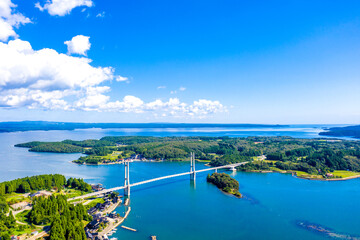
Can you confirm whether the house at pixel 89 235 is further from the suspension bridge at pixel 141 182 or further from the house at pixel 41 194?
the house at pixel 41 194

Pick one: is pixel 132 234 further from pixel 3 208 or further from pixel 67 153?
pixel 67 153

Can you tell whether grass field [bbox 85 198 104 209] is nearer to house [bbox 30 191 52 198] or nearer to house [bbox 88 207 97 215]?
house [bbox 88 207 97 215]

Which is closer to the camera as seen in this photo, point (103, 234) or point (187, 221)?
point (103, 234)

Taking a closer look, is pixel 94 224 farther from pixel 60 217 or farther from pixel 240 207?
pixel 240 207

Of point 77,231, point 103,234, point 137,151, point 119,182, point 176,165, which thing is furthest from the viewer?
point 137,151

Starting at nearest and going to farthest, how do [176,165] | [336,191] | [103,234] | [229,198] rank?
1. [103,234]
2. [229,198]
3. [336,191]
4. [176,165]

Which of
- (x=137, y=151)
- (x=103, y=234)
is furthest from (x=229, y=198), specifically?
(x=137, y=151)

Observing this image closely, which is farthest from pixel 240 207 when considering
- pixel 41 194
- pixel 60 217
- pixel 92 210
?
pixel 41 194

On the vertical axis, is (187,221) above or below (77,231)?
below
